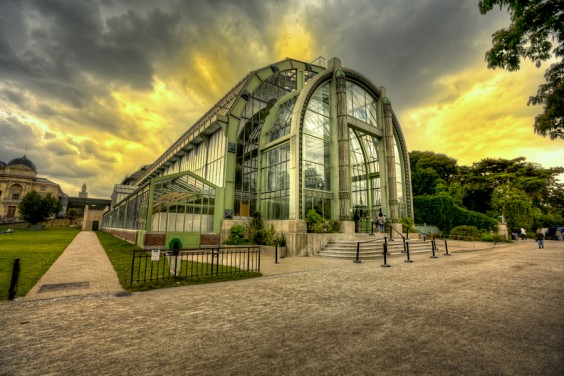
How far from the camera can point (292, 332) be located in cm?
402

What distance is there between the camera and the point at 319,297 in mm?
6105

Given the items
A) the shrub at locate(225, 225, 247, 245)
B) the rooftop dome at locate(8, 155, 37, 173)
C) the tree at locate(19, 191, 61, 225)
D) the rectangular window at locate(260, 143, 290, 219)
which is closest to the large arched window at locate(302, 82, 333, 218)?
the rectangular window at locate(260, 143, 290, 219)

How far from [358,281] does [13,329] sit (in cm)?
827

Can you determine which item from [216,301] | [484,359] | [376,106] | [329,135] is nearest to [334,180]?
[329,135]

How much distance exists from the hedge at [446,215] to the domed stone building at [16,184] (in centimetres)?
9914

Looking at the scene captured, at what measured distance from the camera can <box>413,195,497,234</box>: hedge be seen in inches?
1195

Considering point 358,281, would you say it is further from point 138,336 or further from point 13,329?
point 13,329

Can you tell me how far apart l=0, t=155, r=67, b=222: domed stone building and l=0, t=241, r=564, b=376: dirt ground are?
9303 cm

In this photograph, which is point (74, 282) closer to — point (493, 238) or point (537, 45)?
point (537, 45)

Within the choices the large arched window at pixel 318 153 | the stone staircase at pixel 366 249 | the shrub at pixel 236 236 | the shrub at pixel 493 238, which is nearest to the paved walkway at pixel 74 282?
the shrub at pixel 236 236

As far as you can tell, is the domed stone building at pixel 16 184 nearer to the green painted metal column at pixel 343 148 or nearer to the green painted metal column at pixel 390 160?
the green painted metal column at pixel 343 148

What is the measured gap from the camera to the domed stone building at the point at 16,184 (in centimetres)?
6856

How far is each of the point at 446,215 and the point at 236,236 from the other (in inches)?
1112

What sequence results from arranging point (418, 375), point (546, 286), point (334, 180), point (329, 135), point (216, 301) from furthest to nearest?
point (329, 135) < point (334, 180) < point (546, 286) < point (216, 301) < point (418, 375)
